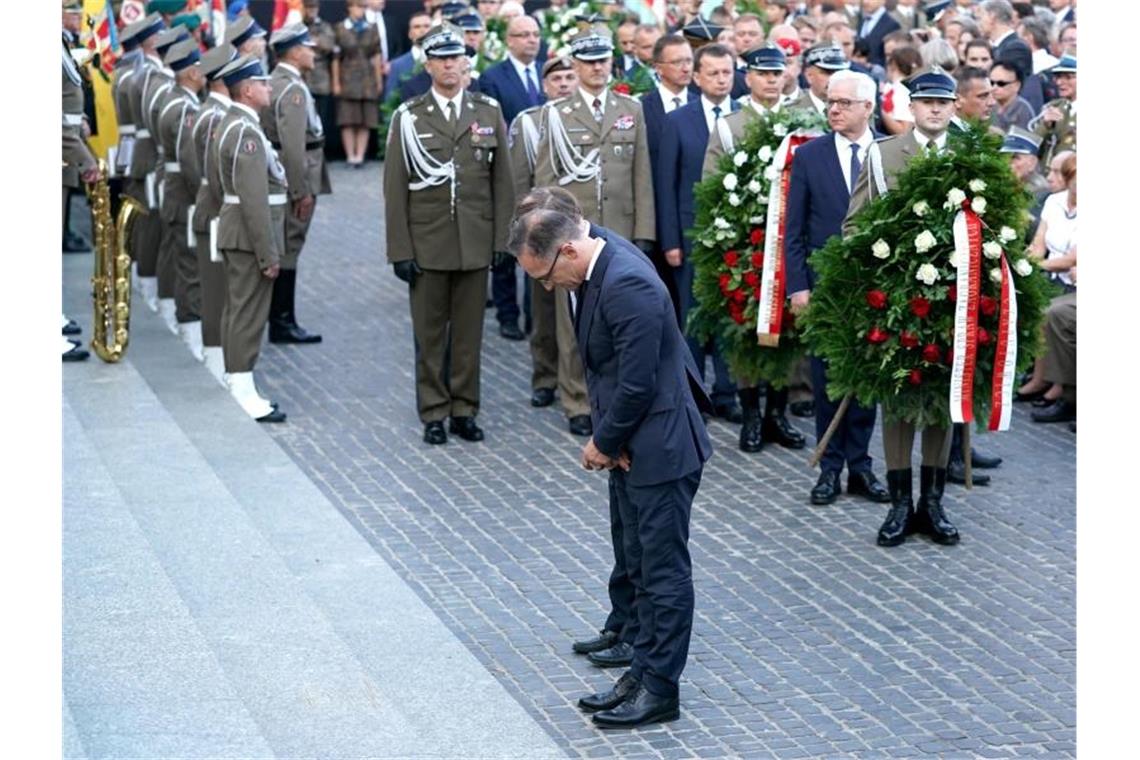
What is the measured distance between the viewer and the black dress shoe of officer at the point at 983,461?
1059cm

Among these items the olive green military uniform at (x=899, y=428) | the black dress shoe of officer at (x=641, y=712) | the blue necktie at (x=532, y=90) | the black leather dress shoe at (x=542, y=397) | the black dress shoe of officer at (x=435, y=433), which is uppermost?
the blue necktie at (x=532, y=90)

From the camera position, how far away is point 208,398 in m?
12.3

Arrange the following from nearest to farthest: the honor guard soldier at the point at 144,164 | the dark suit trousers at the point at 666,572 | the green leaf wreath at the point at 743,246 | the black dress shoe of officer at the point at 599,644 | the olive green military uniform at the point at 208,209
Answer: the dark suit trousers at the point at 666,572 → the black dress shoe of officer at the point at 599,644 → the green leaf wreath at the point at 743,246 → the olive green military uniform at the point at 208,209 → the honor guard soldier at the point at 144,164

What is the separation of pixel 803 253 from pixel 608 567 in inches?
84.6

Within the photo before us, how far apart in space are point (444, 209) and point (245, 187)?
1301 millimetres

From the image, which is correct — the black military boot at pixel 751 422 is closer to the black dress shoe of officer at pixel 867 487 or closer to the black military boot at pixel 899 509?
the black dress shoe of officer at pixel 867 487

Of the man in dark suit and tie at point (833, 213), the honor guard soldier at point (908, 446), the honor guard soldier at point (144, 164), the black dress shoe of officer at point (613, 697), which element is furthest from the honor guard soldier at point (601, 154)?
the black dress shoe of officer at point (613, 697)

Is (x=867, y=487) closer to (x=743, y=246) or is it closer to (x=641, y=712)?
(x=743, y=246)

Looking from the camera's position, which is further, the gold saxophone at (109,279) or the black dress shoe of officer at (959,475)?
Answer: the gold saxophone at (109,279)

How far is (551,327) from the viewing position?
12117 millimetres

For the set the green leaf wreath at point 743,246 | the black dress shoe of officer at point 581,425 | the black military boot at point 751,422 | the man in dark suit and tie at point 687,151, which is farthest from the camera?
the man in dark suit and tie at point 687,151

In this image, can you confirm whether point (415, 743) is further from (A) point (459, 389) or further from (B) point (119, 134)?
(B) point (119, 134)

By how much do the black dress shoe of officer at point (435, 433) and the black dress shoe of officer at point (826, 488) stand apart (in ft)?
7.70

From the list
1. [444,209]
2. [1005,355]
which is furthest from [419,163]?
[1005,355]
